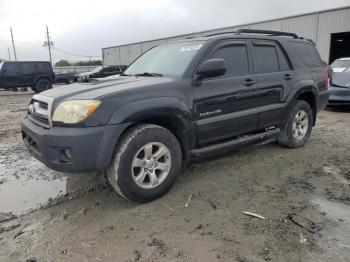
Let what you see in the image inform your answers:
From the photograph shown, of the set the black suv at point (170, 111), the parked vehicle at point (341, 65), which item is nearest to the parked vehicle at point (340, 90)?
the parked vehicle at point (341, 65)

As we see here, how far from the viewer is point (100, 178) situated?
173 inches

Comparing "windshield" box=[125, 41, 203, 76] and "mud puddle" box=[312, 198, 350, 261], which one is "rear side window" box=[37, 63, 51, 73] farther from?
"mud puddle" box=[312, 198, 350, 261]

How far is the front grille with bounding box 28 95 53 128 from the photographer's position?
343cm

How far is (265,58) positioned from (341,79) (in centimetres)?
638

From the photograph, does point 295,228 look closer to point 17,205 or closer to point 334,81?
point 17,205

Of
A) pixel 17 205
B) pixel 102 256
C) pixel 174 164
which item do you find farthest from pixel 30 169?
pixel 102 256

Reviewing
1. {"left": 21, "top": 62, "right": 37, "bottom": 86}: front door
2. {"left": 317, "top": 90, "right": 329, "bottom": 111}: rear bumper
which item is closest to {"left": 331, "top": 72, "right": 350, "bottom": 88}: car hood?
{"left": 317, "top": 90, "right": 329, "bottom": 111}: rear bumper

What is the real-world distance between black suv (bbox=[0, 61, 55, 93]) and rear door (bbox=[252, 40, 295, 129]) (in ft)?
55.7

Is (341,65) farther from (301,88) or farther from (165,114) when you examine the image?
(165,114)

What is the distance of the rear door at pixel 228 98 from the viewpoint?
3.98m

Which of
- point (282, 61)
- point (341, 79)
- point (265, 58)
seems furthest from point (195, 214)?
point (341, 79)

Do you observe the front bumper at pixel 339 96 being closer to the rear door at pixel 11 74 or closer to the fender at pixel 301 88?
the fender at pixel 301 88

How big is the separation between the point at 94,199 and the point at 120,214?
0.54m

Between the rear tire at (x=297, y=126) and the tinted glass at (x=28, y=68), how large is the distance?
1720cm
